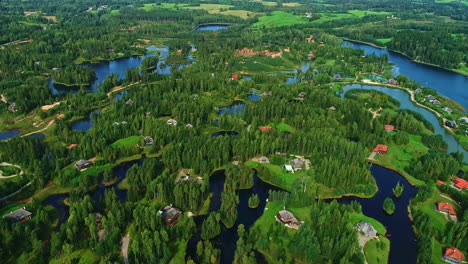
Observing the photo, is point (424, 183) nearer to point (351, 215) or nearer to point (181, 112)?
point (351, 215)

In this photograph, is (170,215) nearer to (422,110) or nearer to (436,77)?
(422,110)

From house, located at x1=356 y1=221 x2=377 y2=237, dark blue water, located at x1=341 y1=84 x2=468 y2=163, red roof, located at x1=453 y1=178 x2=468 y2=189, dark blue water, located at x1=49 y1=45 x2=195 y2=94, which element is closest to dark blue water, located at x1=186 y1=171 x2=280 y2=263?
house, located at x1=356 y1=221 x2=377 y2=237

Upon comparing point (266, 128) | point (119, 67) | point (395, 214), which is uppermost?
point (266, 128)

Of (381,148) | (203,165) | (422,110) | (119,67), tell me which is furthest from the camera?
(119,67)

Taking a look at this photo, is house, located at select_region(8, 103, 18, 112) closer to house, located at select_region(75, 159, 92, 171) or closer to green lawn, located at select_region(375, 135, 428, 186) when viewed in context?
house, located at select_region(75, 159, 92, 171)

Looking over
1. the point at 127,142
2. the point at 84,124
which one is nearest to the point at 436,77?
the point at 127,142

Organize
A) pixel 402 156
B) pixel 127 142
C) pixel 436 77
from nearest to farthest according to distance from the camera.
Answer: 1. pixel 402 156
2. pixel 127 142
3. pixel 436 77

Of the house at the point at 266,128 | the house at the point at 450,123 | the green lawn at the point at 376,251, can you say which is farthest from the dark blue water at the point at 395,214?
the house at the point at 450,123
